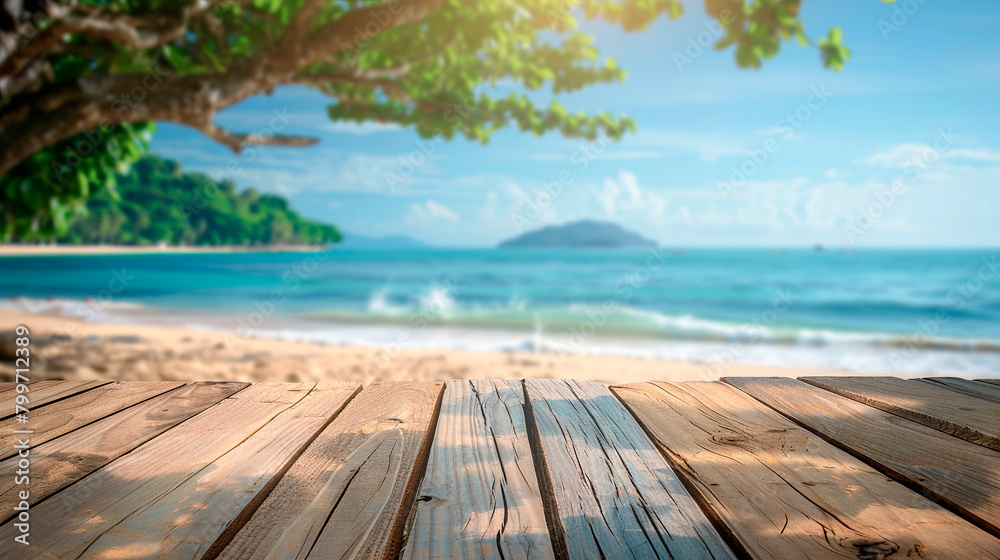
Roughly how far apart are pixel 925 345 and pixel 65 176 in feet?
51.9

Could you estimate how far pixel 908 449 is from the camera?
1323 mm

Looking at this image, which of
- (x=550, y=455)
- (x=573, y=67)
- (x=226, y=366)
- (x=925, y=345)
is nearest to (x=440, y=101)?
(x=573, y=67)

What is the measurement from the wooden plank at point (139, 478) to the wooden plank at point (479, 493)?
49 centimetres

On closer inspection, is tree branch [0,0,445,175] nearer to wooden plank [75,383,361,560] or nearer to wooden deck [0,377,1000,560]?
wooden deck [0,377,1000,560]

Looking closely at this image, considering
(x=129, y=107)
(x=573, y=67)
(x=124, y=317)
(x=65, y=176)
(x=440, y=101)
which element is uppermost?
(x=573, y=67)

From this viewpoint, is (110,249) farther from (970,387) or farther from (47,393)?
(970,387)

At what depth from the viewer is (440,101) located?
24.0 ft

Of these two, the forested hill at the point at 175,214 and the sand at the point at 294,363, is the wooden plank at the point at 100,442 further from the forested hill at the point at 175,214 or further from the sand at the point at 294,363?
the forested hill at the point at 175,214

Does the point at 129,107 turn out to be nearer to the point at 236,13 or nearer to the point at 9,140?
the point at 9,140

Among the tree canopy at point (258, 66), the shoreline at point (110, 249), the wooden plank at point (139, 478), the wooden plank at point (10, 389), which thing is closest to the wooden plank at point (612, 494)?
the wooden plank at point (139, 478)

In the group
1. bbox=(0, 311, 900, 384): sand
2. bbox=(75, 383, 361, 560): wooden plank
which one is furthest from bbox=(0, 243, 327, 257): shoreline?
bbox=(75, 383, 361, 560): wooden plank

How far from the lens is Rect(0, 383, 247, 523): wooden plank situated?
1142 mm

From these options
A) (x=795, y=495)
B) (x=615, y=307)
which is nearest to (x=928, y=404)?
(x=795, y=495)

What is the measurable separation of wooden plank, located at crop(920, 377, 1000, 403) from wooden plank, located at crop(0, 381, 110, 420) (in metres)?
2.97
